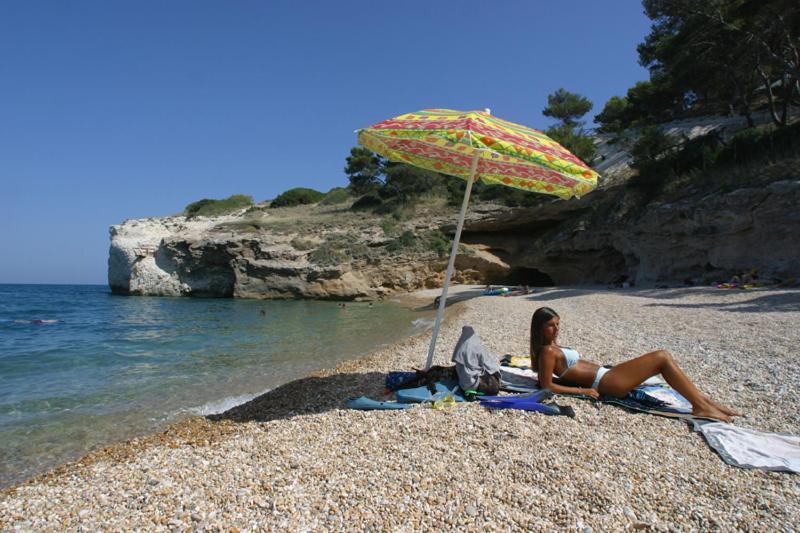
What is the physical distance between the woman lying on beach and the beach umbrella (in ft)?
3.42

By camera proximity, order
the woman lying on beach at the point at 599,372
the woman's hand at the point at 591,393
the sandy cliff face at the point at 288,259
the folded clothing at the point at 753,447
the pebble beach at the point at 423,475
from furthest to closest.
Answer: the sandy cliff face at the point at 288,259
the woman's hand at the point at 591,393
the woman lying on beach at the point at 599,372
the folded clothing at the point at 753,447
the pebble beach at the point at 423,475

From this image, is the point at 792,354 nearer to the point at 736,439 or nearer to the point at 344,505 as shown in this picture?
the point at 736,439

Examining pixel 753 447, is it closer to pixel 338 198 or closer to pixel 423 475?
pixel 423 475

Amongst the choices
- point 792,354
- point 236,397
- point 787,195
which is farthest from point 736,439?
point 787,195

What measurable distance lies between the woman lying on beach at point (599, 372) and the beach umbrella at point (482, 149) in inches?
41.0

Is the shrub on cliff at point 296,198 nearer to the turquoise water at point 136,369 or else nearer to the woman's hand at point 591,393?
the turquoise water at point 136,369

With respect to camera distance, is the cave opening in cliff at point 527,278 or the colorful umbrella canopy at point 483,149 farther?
the cave opening in cliff at point 527,278

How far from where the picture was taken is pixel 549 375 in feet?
13.1

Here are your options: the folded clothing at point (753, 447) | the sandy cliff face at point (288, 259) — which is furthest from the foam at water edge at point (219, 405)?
the sandy cliff face at point (288, 259)

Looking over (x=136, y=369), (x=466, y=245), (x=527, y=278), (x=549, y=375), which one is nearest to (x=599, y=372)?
(x=549, y=375)

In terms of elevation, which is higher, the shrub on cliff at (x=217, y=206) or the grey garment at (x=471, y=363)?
the shrub on cliff at (x=217, y=206)

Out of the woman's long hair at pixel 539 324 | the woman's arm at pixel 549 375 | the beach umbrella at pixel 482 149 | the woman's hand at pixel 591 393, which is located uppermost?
the beach umbrella at pixel 482 149

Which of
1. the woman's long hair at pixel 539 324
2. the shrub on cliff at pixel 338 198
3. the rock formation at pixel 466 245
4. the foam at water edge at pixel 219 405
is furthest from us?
the shrub on cliff at pixel 338 198

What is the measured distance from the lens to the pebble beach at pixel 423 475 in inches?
84.8
